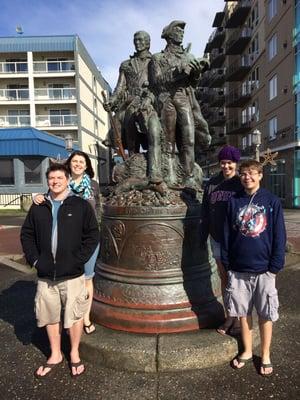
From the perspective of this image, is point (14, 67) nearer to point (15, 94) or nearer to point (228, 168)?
point (15, 94)

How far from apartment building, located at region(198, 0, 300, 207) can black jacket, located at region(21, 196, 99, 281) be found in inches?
388

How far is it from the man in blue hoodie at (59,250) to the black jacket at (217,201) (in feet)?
3.48

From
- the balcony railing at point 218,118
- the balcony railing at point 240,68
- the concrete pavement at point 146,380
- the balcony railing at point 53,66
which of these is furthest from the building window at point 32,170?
the balcony railing at point 218,118

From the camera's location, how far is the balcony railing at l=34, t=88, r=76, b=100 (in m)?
36.5

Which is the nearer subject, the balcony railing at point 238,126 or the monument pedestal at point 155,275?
Result: the monument pedestal at point 155,275

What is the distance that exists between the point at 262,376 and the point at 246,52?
127 feet

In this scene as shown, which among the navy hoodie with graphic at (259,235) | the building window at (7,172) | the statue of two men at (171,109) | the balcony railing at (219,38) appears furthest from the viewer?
the balcony railing at (219,38)

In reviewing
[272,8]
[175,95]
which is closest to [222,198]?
[175,95]

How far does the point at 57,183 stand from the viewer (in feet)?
10.4

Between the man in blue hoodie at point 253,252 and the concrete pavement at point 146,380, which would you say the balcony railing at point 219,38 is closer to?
the man in blue hoodie at point 253,252

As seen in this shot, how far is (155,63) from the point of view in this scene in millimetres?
4469

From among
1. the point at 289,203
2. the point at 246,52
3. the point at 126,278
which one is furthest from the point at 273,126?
the point at 126,278

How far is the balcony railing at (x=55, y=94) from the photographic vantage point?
1436 inches

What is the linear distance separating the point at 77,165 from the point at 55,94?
35.3 metres
